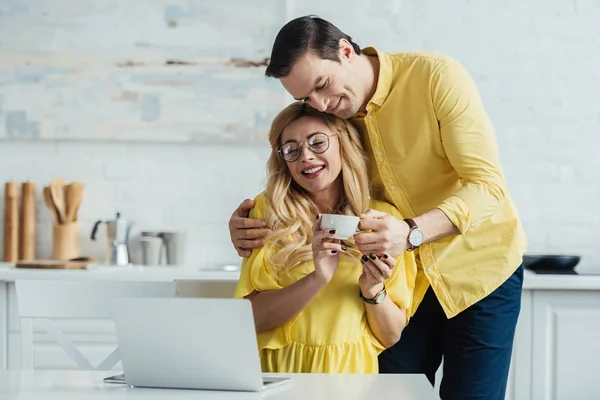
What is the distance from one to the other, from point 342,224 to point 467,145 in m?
0.44

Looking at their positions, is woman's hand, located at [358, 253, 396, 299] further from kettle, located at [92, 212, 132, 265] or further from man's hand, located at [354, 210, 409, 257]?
kettle, located at [92, 212, 132, 265]

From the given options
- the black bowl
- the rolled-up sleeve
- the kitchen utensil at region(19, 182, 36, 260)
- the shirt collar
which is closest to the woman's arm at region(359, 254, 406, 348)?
the rolled-up sleeve

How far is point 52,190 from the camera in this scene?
3.85 metres

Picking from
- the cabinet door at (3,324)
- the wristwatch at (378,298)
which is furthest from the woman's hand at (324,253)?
the cabinet door at (3,324)

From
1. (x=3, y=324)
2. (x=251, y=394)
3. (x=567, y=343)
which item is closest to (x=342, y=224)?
(x=251, y=394)

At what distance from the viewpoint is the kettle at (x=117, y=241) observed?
3.80m

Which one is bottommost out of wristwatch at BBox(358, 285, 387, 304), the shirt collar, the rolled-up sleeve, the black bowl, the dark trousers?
the dark trousers

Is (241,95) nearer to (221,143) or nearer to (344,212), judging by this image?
(221,143)

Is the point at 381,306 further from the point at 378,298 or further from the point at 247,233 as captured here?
the point at 247,233

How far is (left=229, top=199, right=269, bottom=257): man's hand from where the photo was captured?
2223 mm

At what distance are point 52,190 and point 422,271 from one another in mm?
2111

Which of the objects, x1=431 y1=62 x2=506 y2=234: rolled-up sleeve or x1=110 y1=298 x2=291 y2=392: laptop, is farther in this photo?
x1=431 y1=62 x2=506 y2=234: rolled-up sleeve

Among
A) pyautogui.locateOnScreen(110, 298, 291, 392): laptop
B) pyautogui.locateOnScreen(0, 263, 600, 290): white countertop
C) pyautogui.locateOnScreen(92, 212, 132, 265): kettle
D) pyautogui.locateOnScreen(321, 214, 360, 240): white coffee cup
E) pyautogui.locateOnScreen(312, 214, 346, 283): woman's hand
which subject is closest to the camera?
pyautogui.locateOnScreen(110, 298, 291, 392): laptop

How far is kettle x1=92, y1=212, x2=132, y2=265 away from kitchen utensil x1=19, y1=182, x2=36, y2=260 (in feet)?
1.04
